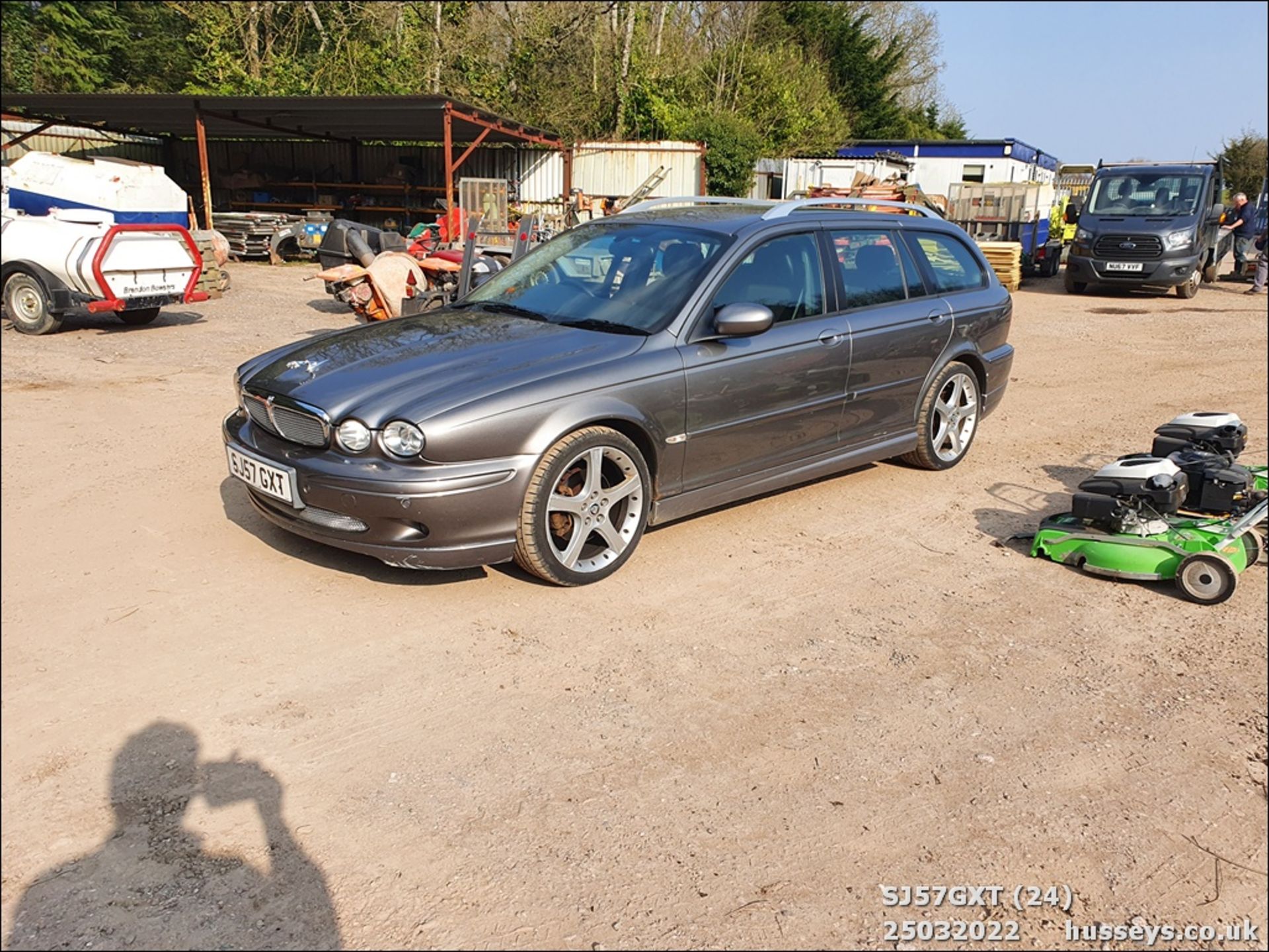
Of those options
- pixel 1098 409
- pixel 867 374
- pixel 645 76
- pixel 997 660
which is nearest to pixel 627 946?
pixel 997 660

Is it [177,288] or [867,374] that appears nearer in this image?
[867,374]

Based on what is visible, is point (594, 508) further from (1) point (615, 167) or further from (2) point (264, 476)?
(1) point (615, 167)

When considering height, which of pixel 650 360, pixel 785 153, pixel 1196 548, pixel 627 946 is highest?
pixel 785 153

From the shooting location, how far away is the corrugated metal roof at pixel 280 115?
2088cm

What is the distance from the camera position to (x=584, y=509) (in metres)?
4.46

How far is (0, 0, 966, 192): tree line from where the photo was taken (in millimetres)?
31234

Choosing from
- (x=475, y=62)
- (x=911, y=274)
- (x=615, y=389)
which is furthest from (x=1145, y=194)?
(x=475, y=62)

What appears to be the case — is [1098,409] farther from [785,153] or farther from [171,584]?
[785,153]

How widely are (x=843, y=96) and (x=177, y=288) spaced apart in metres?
37.1

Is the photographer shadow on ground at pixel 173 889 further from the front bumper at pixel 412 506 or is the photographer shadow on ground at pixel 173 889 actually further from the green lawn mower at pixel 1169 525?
the green lawn mower at pixel 1169 525

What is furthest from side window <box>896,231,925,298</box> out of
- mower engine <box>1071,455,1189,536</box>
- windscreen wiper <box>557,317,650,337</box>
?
windscreen wiper <box>557,317,650,337</box>

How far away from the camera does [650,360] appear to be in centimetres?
461

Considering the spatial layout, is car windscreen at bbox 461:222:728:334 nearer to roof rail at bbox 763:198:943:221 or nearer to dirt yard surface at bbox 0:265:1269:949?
roof rail at bbox 763:198:943:221

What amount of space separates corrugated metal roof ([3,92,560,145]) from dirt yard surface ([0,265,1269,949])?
17352 millimetres
